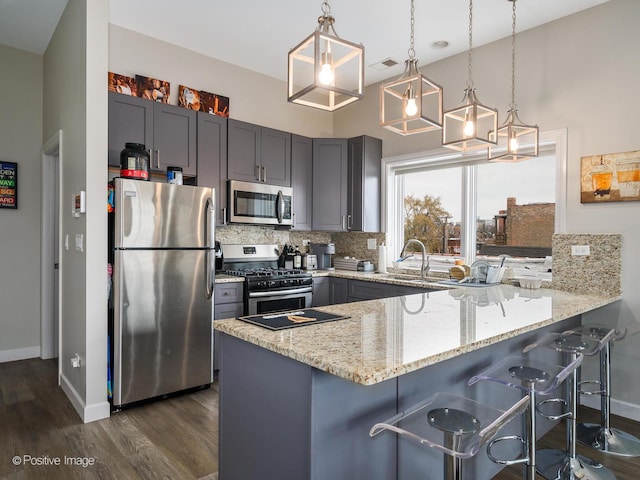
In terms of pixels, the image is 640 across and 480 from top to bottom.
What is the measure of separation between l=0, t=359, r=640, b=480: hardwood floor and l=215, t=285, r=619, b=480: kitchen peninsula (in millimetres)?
728

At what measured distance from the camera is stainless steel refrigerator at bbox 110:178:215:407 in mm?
2859

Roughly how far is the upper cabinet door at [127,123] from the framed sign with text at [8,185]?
1.53 m

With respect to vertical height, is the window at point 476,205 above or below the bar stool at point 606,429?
above

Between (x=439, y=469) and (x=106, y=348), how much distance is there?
2.27 m

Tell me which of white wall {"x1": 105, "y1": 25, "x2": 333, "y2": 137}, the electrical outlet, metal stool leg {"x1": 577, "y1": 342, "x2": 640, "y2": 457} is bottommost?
metal stool leg {"x1": 577, "y1": 342, "x2": 640, "y2": 457}

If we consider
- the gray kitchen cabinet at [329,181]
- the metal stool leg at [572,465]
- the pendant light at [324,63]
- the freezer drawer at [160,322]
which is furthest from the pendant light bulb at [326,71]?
the gray kitchen cabinet at [329,181]

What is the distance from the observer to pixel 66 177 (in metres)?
3.26

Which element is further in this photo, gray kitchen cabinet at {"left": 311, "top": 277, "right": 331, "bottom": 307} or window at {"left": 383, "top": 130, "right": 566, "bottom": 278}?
gray kitchen cabinet at {"left": 311, "top": 277, "right": 331, "bottom": 307}

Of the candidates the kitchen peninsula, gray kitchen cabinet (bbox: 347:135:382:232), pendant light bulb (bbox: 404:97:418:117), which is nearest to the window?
gray kitchen cabinet (bbox: 347:135:382:232)

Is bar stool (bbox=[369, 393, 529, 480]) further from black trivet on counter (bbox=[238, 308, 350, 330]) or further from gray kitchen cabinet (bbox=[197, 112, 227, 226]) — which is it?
gray kitchen cabinet (bbox=[197, 112, 227, 226])

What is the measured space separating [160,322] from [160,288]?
0.25m

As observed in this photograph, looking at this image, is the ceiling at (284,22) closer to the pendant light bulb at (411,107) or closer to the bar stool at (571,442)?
the pendant light bulb at (411,107)

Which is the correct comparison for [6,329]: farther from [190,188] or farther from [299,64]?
[299,64]

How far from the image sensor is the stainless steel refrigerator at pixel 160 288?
286 cm
